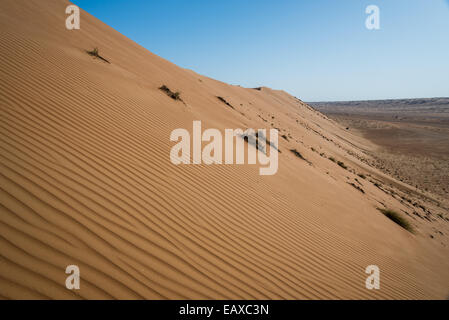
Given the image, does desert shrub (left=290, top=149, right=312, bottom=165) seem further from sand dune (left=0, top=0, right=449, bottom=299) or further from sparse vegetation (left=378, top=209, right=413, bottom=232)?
sparse vegetation (left=378, top=209, right=413, bottom=232)

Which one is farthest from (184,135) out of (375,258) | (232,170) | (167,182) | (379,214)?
(379,214)

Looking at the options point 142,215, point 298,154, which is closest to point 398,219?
point 298,154

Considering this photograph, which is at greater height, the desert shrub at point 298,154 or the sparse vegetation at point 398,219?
the desert shrub at point 298,154

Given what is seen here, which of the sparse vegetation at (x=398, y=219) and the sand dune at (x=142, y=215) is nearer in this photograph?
the sand dune at (x=142, y=215)

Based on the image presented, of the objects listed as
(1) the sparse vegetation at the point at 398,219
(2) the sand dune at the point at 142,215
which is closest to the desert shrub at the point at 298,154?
(2) the sand dune at the point at 142,215

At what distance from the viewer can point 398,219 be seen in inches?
260

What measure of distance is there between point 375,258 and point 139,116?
580 centimetres

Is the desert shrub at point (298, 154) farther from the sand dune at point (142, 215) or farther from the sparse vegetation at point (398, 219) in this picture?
the sparse vegetation at point (398, 219)

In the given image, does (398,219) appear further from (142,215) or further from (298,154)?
(142,215)

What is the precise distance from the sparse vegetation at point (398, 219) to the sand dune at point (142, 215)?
387 millimetres

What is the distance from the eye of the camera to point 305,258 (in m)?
3.49

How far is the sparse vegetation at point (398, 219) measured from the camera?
21.1 feet

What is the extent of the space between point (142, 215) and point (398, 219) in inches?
290

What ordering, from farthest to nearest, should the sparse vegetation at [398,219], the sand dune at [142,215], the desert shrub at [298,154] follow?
the desert shrub at [298,154]
the sparse vegetation at [398,219]
the sand dune at [142,215]
